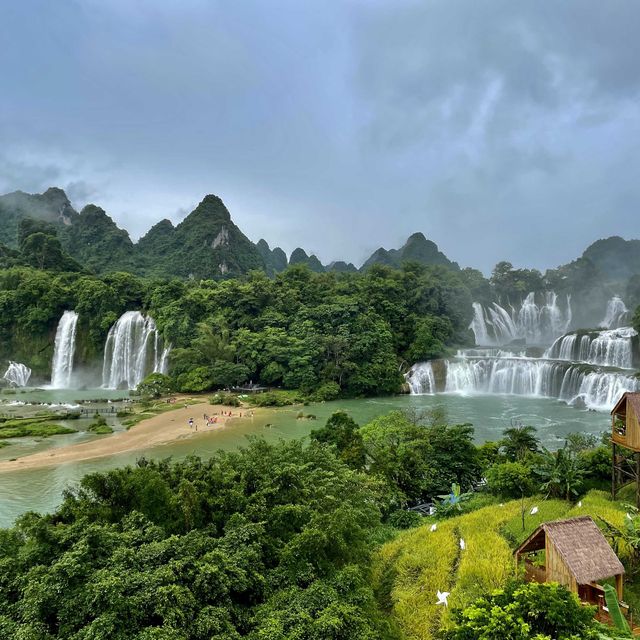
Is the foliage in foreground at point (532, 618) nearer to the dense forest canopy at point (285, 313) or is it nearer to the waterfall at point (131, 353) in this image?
the dense forest canopy at point (285, 313)

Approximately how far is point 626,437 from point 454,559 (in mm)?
5092

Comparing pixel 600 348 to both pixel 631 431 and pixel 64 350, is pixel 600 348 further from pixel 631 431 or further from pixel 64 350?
pixel 64 350

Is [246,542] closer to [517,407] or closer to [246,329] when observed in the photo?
[517,407]

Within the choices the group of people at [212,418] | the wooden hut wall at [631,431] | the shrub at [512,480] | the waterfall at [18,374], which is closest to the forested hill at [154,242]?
the waterfall at [18,374]

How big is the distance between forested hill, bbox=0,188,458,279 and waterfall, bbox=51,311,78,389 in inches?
1120

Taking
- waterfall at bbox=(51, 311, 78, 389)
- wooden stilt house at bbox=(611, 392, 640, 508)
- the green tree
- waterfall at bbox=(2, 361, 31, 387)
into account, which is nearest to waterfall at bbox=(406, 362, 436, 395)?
the green tree

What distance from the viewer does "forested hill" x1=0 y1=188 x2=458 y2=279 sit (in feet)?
246

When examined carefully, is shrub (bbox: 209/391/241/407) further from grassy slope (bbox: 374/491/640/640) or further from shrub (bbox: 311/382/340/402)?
grassy slope (bbox: 374/491/640/640)

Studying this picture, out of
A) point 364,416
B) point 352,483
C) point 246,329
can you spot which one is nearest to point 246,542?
point 352,483

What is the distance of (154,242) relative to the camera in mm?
86938

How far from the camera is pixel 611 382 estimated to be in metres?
26.5

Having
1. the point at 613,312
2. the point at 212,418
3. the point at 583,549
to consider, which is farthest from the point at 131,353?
the point at 613,312

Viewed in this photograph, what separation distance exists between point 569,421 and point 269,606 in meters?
23.5

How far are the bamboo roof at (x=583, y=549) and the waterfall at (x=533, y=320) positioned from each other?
4965 cm
